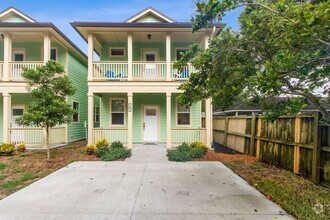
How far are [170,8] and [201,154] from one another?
1035 centimetres

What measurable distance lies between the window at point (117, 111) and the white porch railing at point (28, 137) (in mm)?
3944

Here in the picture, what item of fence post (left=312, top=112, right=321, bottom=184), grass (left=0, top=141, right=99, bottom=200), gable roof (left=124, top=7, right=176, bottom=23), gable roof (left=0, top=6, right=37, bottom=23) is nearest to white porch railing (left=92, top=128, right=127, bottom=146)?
grass (left=0, top=141, right=99, bottom=200)

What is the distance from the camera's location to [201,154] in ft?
29.7

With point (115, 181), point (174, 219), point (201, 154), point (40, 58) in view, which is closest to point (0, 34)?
point (40, 58)

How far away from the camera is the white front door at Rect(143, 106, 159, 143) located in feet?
40.4

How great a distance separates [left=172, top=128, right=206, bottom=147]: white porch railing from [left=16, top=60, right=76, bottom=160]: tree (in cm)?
527

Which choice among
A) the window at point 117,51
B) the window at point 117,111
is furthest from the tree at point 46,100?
the window at point 117,51

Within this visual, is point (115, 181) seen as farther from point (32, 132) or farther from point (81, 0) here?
point (81, 0)

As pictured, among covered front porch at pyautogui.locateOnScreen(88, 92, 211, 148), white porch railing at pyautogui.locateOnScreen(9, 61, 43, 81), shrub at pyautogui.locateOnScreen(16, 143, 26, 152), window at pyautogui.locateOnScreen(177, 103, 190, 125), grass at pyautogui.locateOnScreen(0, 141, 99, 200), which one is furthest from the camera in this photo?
window at pyautogui.locateOnScreen(177, 103, 190, 125)

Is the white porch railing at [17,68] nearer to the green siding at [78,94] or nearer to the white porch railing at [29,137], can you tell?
the green siding at [78,94]

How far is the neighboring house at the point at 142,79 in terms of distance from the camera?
1049 cm

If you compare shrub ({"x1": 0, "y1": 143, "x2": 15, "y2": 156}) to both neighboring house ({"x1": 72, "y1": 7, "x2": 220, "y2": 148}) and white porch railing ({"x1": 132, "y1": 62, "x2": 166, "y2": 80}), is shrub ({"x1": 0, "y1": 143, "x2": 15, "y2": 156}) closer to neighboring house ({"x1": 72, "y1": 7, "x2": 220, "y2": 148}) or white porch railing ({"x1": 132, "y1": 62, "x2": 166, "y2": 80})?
neighboring house ({"x1": 72, "y1": 7, "x2": 220, "y2": 148})

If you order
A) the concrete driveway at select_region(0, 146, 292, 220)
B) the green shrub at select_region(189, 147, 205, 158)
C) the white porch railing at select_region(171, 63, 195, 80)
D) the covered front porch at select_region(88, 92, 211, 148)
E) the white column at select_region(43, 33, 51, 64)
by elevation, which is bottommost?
the concrete driveway at select_region(0, 146, 292, 220)

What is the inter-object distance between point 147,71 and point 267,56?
726cm
